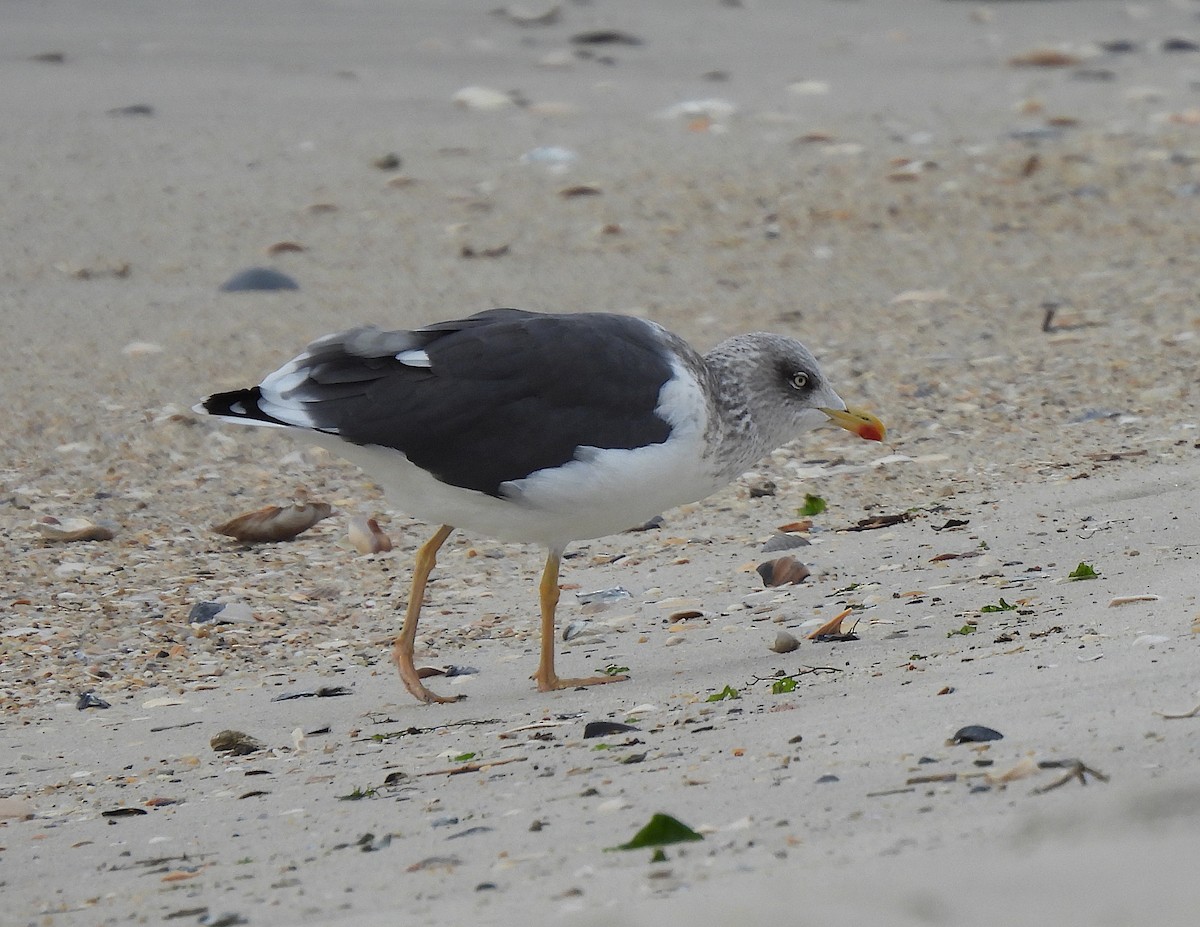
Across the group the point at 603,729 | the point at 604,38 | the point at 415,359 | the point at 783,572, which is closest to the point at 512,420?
the point at 415,359

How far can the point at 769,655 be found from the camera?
15.1 ft

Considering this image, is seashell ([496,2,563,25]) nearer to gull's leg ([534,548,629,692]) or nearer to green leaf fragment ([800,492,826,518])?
green leaf fragment ([800,492,826,518])

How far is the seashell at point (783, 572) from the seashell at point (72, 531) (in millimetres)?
2210

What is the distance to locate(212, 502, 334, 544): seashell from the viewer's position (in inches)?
236

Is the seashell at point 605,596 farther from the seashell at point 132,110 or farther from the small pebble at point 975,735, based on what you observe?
the seashell at point 132,110

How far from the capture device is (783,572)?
17.4 ft

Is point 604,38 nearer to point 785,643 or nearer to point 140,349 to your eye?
point 140,349

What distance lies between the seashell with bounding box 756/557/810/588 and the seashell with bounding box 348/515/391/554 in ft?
4.44

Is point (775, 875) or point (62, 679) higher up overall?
point (775, 875)

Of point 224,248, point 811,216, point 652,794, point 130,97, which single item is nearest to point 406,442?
point 652,794

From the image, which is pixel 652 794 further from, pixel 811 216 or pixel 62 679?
pixel 811 216

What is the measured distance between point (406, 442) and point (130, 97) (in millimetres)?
7871

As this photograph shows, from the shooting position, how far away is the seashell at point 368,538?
599 cm

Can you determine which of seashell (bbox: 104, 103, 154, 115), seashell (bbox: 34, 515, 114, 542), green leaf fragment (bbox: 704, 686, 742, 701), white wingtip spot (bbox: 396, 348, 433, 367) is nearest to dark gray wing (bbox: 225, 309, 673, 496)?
white wingtip spot (bbox: 396, 348, 433, 367)
